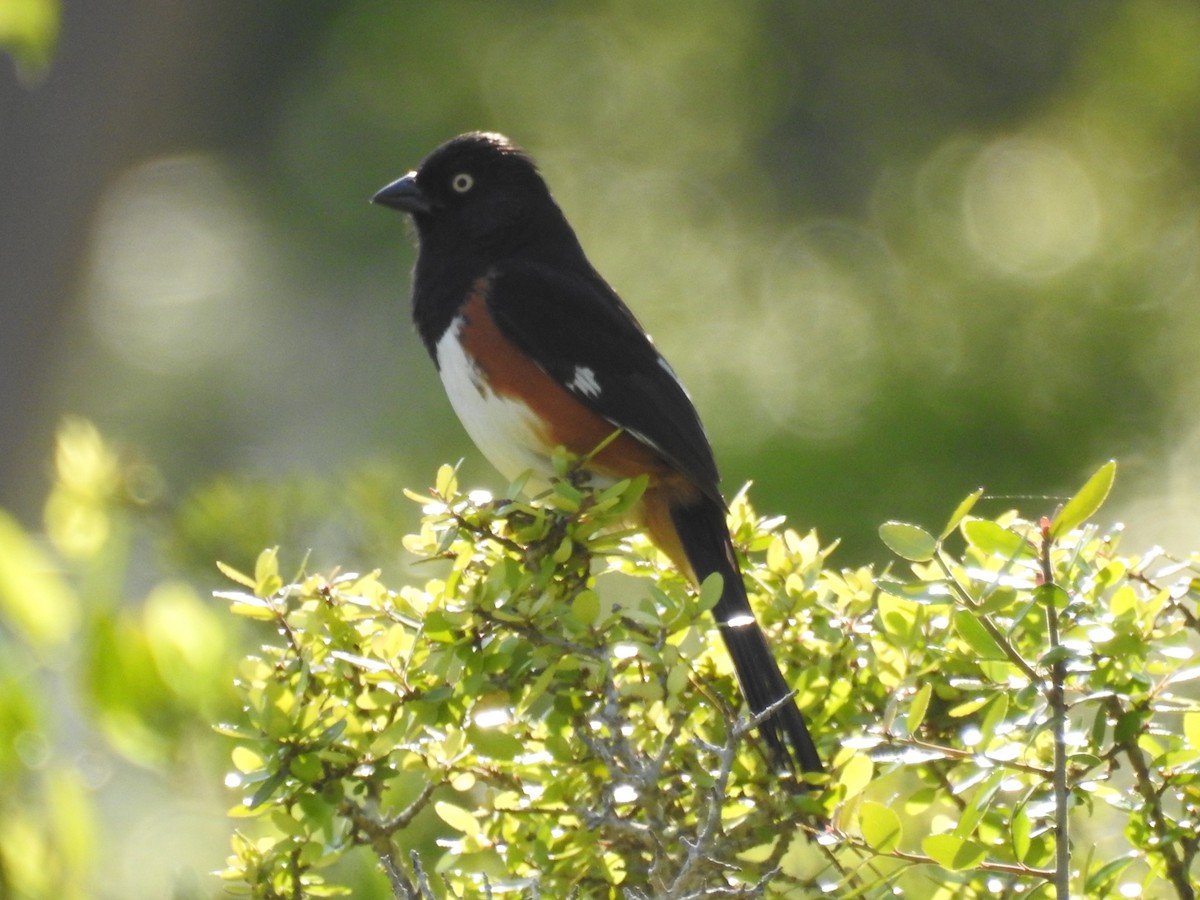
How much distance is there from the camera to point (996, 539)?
1.04 m

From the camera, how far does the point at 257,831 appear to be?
1.40 meters

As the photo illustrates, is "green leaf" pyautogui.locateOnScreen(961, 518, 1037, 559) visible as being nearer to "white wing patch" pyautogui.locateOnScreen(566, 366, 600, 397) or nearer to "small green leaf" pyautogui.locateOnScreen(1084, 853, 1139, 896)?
"small green leaf" pyautogui.locateOnScreen(1084, 853, 1139, 896)

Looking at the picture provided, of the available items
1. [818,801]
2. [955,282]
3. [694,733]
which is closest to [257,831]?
[694,733]

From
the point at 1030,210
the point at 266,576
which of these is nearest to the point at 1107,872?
the point at 266,576

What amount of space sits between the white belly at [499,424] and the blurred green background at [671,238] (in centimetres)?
17

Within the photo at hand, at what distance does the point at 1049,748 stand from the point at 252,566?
1.20 m

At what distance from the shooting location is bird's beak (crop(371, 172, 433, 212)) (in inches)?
96.3

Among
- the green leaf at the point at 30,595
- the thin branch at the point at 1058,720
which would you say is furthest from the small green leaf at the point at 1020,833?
the green leaf at the point at 30,595

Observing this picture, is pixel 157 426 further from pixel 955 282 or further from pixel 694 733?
pixel 694 733

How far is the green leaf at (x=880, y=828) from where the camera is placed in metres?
1.04

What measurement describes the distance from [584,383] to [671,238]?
2237 mm

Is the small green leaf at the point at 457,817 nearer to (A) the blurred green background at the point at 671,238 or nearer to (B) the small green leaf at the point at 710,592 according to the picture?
(B) the small green leaf at the point at 710,592

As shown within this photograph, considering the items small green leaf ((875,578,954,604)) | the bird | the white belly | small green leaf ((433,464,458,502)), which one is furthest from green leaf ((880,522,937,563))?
the white belly

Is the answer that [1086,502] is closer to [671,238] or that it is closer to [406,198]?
[406,198]
